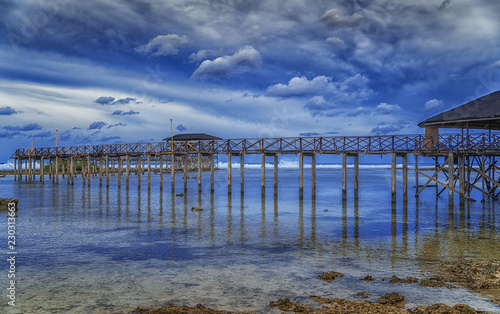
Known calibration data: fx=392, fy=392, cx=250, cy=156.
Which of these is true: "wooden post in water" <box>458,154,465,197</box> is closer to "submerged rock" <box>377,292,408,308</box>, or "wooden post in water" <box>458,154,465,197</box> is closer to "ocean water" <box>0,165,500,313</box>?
"ocean water" <box>0,165,500,313</box>

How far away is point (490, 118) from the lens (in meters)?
23.1

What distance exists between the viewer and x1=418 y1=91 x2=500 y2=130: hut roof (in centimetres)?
2380

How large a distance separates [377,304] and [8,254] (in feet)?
35.9

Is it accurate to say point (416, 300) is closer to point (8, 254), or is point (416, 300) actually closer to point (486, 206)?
point (8, 254)

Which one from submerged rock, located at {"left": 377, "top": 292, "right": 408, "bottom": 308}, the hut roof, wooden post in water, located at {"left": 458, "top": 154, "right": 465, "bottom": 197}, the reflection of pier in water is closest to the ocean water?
the reflection of pier in water

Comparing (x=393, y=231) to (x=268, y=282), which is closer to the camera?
(x=268, y=282)

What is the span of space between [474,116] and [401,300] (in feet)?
66.1

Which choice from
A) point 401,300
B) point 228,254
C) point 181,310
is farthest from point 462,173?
point 181,310

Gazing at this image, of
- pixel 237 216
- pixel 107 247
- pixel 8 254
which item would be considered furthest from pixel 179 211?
pixel 8 254

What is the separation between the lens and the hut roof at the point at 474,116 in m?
23.8

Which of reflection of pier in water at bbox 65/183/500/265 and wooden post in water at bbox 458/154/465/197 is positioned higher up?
wooden post in water at bbox 458/154/465/197

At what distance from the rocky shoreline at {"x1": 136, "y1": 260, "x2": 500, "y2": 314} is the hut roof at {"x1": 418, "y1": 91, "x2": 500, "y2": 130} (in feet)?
54.5

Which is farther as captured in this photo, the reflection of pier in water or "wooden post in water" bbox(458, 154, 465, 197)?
"wooden post in water" bbox(458, 154, 465, 197)

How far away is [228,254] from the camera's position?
12109 mm
